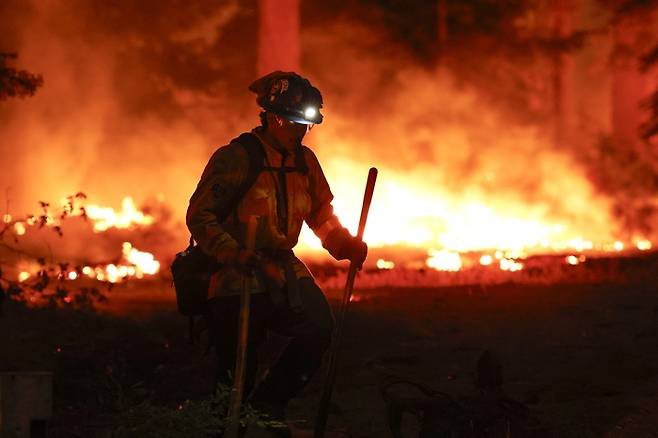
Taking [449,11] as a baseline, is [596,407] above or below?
below

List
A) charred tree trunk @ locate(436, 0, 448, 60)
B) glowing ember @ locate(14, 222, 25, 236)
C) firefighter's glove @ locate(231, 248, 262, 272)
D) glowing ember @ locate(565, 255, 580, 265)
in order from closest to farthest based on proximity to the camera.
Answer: firefighter's glove @ locate(231, 248, 262, 272) < glowing ember @ locate(565, 255, 580, 265) < glowing ember @ locate(14, 222, 25, 236) < charred tree trunk @ locate(436, 0, 448, 60)

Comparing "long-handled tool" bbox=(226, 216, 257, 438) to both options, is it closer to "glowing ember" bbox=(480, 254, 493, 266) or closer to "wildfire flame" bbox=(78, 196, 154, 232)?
"glowing ember" bbox=(480, 254, 493, 266)

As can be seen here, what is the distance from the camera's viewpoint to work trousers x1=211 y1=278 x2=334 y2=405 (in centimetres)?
718

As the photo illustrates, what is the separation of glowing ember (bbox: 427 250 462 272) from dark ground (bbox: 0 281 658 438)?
194 inches

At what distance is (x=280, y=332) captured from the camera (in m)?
7.30

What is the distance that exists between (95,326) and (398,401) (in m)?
4.96

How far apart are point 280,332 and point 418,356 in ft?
11.2

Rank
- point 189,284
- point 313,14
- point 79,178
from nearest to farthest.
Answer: point 189,284 < point 79,178 < point 313,14

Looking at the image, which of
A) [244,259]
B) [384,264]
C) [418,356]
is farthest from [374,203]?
[244,259]

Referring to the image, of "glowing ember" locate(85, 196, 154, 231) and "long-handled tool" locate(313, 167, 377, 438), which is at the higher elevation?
"glowing ember" locate(85, 196, 154, 231)

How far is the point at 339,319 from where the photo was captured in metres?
7.23

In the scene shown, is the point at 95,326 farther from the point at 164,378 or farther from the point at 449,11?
the point at 449,11

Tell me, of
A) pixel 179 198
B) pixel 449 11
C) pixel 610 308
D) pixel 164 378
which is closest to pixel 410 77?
pixel 449 11

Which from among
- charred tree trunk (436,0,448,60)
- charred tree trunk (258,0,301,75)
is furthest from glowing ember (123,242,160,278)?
charred tree trunk (436,0,448,60)
